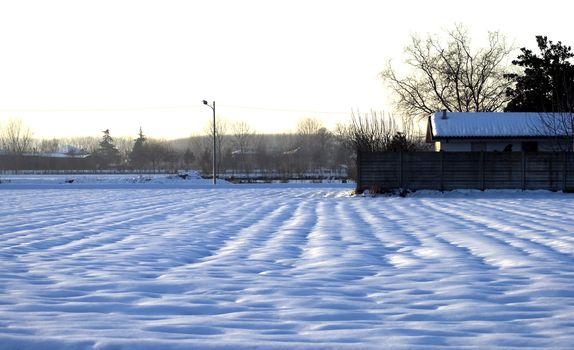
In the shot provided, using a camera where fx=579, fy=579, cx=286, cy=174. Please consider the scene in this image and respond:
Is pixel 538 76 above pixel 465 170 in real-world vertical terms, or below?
above

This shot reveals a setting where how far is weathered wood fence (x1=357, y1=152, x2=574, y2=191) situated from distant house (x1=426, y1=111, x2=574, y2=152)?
Result: 9126 mm

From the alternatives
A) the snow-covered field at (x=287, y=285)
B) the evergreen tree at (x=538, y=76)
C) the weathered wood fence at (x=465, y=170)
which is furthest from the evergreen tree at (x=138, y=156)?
the snow-covered field at (x=287, y=285)

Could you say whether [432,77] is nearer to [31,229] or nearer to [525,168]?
[525,168]

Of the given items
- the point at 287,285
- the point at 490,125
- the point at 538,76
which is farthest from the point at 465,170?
the point at 538,76

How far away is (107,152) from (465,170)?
99.0 metres

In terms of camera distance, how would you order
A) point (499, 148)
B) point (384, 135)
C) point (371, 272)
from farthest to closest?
1. point (499, 148)
2. point (384, 135)
3. point (371, 272)

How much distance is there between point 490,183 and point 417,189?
2.77 meters

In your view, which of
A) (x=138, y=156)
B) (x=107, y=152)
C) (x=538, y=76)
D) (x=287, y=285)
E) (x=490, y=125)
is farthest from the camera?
(x=107, y=152)

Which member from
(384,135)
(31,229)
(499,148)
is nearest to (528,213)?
(31,229)

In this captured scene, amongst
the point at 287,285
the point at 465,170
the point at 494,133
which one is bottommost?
the point at 287,285

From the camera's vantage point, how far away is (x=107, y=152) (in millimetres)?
112000

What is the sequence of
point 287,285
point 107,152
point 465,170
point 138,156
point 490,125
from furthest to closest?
point 107,152 → point 138,156 → point 490,125 → point 465,170 → point 287,285

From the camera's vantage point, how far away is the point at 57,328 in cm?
417

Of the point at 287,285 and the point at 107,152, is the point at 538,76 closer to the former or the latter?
the point at 287,285
